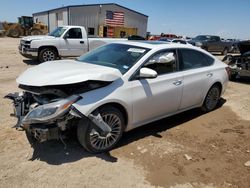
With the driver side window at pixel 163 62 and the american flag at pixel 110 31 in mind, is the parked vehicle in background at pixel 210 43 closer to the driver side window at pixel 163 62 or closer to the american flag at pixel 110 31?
the american flag at pixel 110 31

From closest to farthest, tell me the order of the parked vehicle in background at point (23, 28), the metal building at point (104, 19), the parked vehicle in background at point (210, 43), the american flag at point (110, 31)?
the parked vehicle in background at point (210, 43), the metal building at point (104, 19), the american flag at point (110, 31), the parked vehicle in background at point (23, 28)

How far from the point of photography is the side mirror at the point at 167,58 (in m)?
4.74

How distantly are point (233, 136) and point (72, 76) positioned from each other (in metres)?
3.20

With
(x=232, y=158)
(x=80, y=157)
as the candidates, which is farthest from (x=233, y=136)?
(x=80, y=157)

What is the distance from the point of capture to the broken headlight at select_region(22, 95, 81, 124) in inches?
136

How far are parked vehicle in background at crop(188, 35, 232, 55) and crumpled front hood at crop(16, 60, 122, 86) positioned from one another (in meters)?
21.0

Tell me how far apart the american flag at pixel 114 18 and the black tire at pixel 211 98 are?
111 ft

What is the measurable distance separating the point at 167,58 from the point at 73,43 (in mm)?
9119

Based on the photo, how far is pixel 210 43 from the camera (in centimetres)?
2438

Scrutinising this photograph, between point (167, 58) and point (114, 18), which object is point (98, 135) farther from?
point (114, 18)

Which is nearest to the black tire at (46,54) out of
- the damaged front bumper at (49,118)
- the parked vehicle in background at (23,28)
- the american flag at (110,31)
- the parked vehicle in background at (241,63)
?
the parked vehicle in background at (241,63)

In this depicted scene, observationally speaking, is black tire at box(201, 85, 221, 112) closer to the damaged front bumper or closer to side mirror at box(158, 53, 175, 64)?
side mirror at box(158, 53, 175, 64)

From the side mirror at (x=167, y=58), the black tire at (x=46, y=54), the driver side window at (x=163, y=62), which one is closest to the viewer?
the driver side window at (x=163, y=62)

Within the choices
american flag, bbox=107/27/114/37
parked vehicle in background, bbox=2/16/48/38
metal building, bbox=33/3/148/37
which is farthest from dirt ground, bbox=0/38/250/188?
parked vehicle in background, bbox=2/16/48/38
